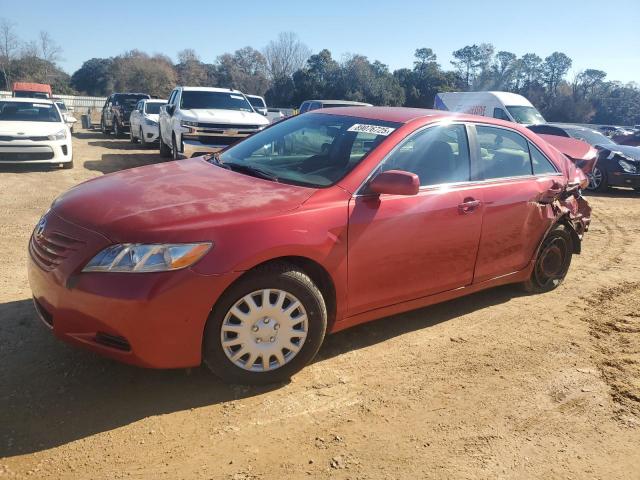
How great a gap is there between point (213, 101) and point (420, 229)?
10225 mm

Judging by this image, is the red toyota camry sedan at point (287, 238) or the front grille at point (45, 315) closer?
the red toyota camry sedan at point (287, 238)

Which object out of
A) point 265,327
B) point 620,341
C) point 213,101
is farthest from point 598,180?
point 265,327

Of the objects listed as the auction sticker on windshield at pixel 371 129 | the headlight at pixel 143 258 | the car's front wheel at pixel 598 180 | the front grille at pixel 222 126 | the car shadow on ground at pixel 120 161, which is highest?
the auction sticker on windshield at pixel 371 129

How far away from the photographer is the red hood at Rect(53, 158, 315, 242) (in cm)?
285

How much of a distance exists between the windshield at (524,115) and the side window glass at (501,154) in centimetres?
1318

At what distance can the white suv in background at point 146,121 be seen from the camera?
52.5ft

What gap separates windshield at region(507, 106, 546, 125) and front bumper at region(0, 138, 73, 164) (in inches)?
514

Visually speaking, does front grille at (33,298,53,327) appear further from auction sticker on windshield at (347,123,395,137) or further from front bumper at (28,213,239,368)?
auction sticker on windshield at (347,123,395,137)

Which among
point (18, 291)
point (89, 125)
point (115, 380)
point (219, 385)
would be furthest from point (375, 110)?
point (89, 125)

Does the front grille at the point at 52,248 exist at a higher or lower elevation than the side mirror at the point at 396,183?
lower

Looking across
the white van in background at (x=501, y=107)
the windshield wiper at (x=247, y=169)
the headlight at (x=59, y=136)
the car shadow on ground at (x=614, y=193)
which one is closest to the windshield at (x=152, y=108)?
the headlight at (x=59, y=136)

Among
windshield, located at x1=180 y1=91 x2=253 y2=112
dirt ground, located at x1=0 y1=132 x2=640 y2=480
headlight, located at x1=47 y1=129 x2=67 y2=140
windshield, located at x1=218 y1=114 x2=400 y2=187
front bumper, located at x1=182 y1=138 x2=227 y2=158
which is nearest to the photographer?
dirt ground, located at x1=0 y1=132 x2=640 y2=480

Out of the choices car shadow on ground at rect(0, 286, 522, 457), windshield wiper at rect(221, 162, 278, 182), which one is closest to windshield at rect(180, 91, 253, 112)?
windshield wiper at rect(221, 162, 278, 182)

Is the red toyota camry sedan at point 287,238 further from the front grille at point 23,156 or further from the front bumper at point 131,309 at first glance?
the front grille at point 23,156
